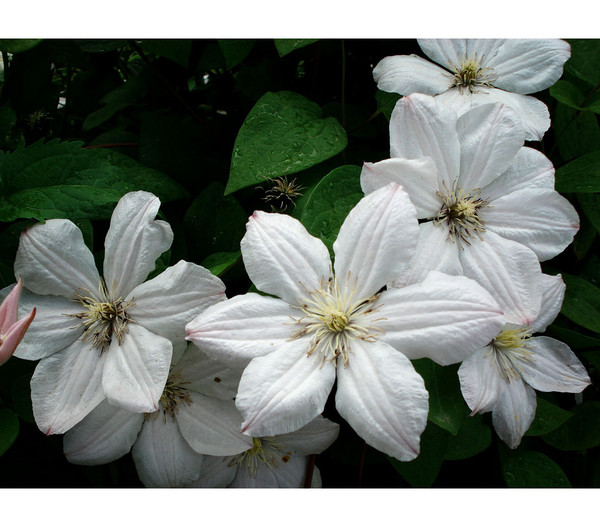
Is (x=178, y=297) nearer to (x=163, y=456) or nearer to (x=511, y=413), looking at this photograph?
(x=163, y=456)

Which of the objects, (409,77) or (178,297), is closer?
(178,297)

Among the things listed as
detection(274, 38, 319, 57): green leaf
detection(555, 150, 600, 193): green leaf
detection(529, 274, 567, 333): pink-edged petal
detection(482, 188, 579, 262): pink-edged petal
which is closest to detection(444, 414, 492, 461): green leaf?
detection(529, 274, 567, 333): pink-edged petal

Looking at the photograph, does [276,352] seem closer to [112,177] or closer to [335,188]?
[335,188]

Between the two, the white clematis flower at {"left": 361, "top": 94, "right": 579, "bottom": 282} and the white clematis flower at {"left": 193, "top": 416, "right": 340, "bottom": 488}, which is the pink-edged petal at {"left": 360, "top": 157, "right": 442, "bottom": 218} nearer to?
the white clematis flower at {"left": 361, "top": 94, "right": 579, "bottom": 282}

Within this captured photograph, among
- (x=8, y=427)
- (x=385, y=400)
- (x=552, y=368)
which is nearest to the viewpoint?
(x=385, y=400)

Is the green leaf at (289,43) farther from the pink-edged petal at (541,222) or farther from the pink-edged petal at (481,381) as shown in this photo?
the pink-edged petal at (481,381)

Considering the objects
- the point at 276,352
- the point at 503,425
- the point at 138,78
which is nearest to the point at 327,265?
the point at 276,352

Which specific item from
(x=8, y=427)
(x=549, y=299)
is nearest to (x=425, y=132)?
(x=549, y=299)
